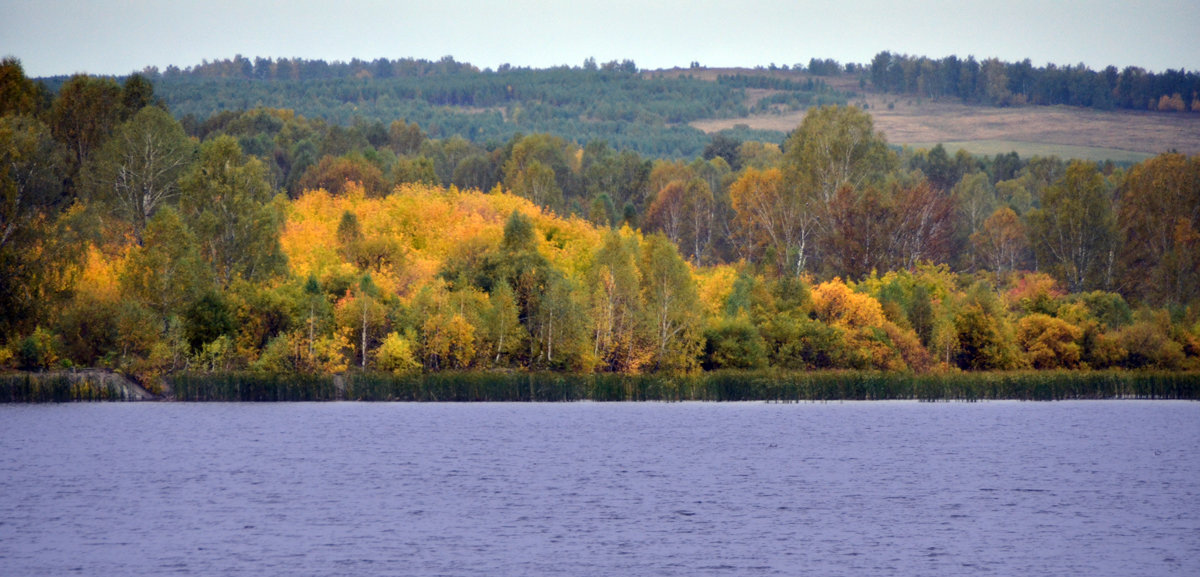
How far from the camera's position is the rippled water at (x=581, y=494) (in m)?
36.0

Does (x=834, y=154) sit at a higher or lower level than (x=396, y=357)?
higher

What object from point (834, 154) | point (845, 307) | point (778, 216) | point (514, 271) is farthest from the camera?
point (778, 216)

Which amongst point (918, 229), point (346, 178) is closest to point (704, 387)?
point (918, 229)

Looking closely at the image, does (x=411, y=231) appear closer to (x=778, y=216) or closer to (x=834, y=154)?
(x=778, y=216)

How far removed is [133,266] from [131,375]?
26.9 ft

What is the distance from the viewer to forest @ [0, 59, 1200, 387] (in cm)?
8219

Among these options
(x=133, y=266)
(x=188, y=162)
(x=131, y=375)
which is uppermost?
(x=188, y=162)

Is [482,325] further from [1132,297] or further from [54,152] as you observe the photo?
[1132,297]

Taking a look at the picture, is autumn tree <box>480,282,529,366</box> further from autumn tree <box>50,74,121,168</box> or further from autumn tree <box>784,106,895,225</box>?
autumn tree <box>784,106,895,225</box>

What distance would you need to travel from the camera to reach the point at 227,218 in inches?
3568

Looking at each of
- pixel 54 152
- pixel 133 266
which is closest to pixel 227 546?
pixel 133 266

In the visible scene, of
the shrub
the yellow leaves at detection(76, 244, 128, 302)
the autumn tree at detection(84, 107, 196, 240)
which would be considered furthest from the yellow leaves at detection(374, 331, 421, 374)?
the autumn tree at detection(84, 107, 196, 240)

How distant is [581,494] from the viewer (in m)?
47.3

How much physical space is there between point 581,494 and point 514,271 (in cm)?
4461
